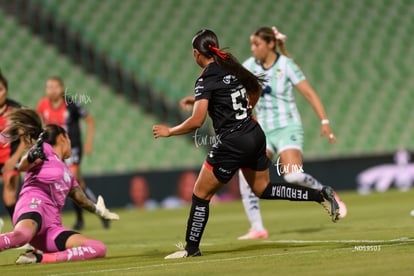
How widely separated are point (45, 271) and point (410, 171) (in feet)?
44.5

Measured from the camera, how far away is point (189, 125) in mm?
7660

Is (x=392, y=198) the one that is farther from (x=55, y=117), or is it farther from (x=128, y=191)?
(x=55, y=117)

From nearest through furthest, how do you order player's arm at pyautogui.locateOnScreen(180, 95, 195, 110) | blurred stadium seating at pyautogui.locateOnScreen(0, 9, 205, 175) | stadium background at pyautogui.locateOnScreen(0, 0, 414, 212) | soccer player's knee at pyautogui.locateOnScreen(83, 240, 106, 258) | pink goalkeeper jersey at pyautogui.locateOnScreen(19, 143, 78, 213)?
soccer player's knee at pyautogui.locateOnScreen(83, 240, 106, 258), pink goalkeeper jersey at pyautogui.locateOnScreen(19, 143, 78, 213), player's arm at pyautogui.locateOnScreen(180, 95, 195, 110), blurred stadium seating at pyautogui.locateOnScreen(0, 9, 205, 175), stadium background at pyautogui.locateOnScreen(0, 0, 414, 212)

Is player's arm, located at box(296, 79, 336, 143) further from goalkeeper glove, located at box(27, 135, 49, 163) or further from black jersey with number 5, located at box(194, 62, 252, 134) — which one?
goalkeeper glove, located at box(27, 135, 49, 163)

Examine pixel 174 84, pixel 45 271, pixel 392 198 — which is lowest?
pixel 45 271

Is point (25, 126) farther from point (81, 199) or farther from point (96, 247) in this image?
point (96, 247)

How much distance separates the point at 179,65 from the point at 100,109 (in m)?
2.50

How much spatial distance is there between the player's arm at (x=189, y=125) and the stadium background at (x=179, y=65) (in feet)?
36.8

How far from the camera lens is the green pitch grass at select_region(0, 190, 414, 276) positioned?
6.78 m

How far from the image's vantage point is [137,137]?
20.5m

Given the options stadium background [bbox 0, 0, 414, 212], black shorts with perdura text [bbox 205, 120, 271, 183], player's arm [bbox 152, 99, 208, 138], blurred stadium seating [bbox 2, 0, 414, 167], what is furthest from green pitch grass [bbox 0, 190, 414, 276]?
blurred stadium seating [bbox 2, 0, 414, 167]

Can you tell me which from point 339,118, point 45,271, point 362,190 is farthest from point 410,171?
point 45,271

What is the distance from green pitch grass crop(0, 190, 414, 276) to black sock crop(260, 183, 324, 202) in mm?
463

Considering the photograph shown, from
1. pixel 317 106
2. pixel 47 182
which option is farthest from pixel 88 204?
pixel 317 106
